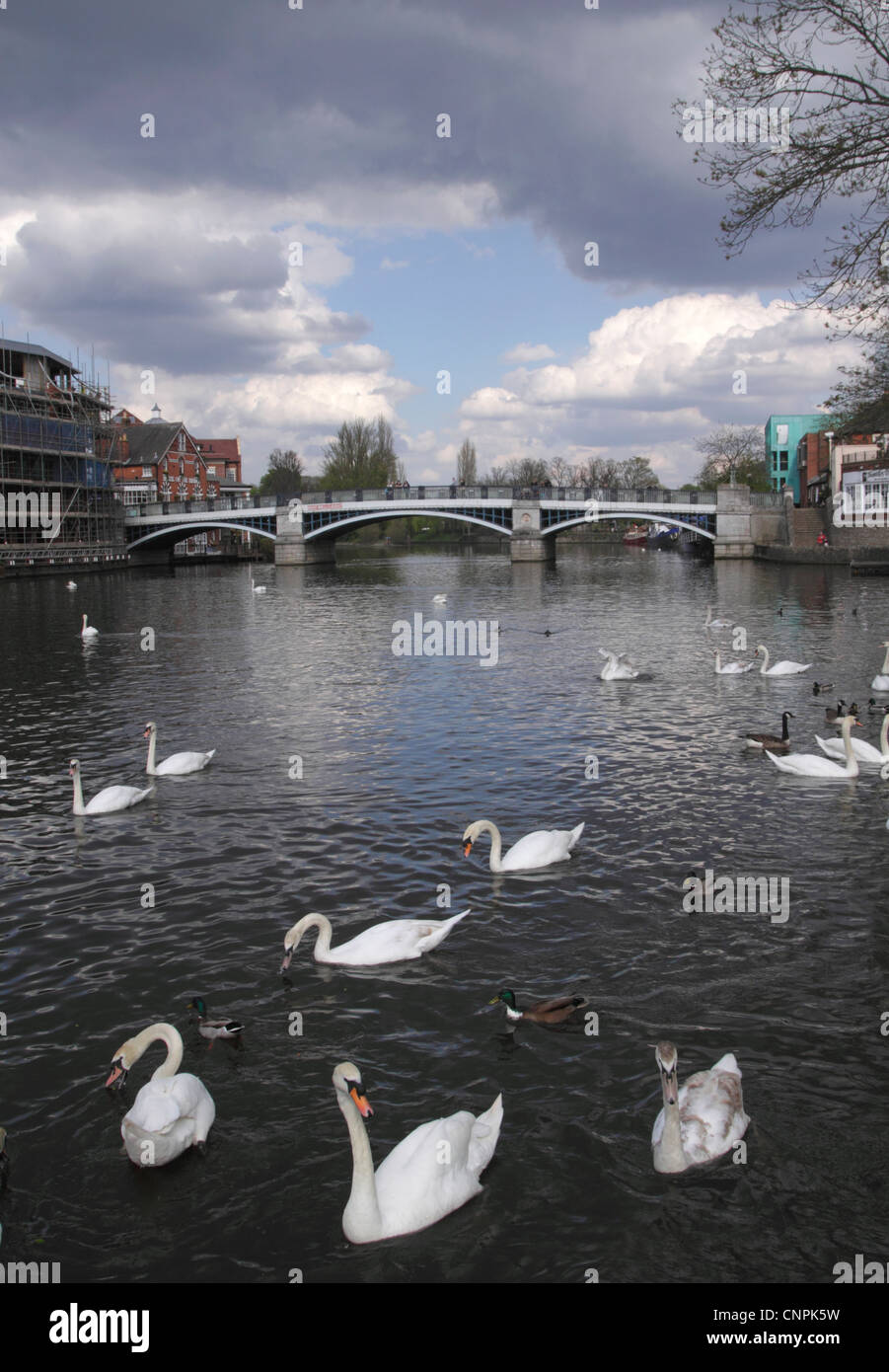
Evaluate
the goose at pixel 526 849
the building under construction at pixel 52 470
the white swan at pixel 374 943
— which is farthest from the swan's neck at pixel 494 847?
the building under construction at pixel 52 470

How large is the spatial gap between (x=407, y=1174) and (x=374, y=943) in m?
3.23

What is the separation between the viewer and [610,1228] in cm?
573

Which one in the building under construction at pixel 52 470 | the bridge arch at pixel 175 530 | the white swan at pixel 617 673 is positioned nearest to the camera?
the white swan at pixel 617 673

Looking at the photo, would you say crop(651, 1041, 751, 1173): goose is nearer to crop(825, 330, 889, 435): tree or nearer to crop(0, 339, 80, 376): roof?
crop(825, 330, 889, 435): tree

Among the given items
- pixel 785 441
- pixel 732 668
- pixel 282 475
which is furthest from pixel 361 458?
pixel 732 668

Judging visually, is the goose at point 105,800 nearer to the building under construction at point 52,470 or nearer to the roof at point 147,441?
the building under construction at point 52,470

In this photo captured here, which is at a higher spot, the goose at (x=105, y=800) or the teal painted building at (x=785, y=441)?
the teal painted building at (x=785, y=441)

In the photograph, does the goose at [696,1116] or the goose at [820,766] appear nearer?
the goose at [696,1116]

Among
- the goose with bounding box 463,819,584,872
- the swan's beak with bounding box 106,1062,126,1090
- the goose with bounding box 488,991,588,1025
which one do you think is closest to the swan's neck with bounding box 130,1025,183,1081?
the swan's beak with bounding box 106,1062,126,1090

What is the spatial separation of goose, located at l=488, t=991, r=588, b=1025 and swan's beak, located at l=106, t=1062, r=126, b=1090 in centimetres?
275

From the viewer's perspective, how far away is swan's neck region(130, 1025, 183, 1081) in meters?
6.78

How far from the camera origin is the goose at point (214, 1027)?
755 cm

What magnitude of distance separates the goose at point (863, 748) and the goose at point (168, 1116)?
10797 mm

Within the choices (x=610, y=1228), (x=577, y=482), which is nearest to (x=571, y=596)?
(x=610, y=1228)
